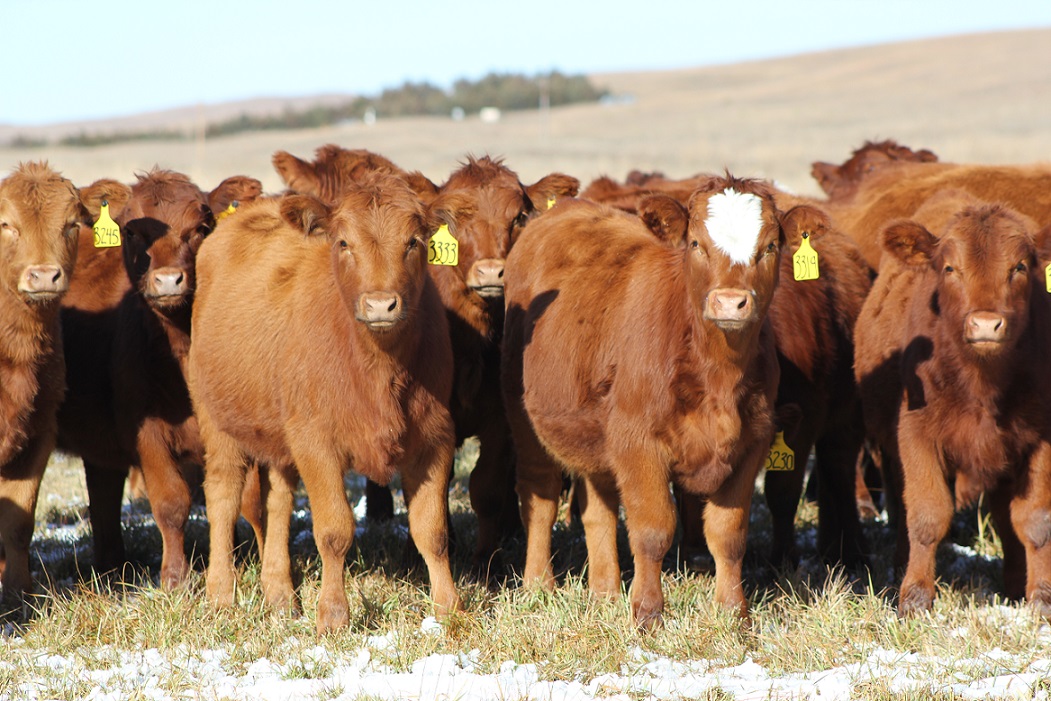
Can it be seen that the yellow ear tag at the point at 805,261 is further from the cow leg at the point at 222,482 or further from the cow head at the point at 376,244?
the cow leg at the point at 222,482

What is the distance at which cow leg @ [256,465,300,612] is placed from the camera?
6.41m

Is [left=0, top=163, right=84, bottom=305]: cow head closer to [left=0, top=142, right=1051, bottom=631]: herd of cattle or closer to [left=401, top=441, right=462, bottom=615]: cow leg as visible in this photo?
[left=0, top=142, right=1051, bottom=631]: herd of cattle

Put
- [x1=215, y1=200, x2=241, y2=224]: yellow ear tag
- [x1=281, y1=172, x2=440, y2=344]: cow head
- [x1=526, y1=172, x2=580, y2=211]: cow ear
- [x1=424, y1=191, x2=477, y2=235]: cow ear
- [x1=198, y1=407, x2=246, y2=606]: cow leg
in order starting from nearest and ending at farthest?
1. [x1=281, y1=172, x2=440, y2=344]: cow head
2. [x1=424, y1=191, x2=477, y2=235]: cow ear
3. [x1=198, y1=407, x2=246, y2=606]: cow leg
4. [x1=215, y1=200, x2=241, y2=224]: yellow ear tag
5. [x1=526, y1=172, x2=580, y2=211]: cow ear

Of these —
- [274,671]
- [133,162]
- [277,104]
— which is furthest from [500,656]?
[277,104]

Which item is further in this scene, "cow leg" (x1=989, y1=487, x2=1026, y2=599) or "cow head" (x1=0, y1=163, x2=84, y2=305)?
"cow leg" (x1=989, y1=487, x2=1026, y2=599)

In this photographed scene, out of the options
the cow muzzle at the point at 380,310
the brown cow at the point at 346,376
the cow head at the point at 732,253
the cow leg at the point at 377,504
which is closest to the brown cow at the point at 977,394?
the cow head at the point at 732,253

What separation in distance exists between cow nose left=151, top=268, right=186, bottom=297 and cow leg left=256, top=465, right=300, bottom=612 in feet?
3.71

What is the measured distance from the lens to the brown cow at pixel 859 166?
11.6 metres

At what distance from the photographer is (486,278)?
6.91 meters

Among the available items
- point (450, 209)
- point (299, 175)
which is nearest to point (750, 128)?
point (299, 175)

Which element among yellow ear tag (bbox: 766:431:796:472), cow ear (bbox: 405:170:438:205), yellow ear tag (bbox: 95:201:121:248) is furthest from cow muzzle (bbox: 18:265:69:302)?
yellow ear tag (bbox: 766:431:796:472)

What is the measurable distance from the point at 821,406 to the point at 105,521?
414cm

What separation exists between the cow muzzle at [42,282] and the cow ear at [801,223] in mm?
3509

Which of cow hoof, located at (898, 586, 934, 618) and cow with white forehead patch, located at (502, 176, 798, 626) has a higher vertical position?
cow with white forehead patch, located at (502, 176, 798, 626)
